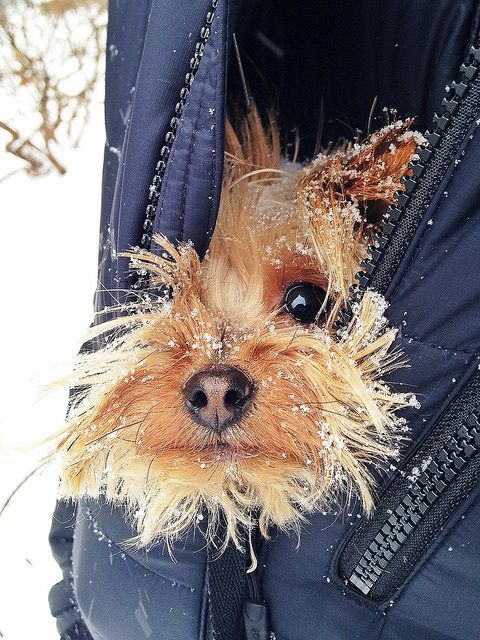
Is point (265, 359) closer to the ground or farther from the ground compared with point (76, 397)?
farther from the ground

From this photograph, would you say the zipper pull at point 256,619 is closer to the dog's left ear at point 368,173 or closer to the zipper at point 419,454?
the zipper at point 419,454

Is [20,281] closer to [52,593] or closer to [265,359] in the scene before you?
[52,593]

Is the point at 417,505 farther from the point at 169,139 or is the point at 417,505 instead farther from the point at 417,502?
the point at 169,139

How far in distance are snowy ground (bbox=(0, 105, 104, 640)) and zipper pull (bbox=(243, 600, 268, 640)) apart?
0.63 meters

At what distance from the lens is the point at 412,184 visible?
1.17 metres

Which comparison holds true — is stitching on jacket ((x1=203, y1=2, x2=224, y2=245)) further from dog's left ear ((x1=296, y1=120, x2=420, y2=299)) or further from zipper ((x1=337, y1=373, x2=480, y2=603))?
zipper ((x1=337, y1=373, x2=480, y2=603))

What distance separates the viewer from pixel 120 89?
1.37 m

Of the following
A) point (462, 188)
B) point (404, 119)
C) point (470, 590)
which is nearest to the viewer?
point (462, 188)

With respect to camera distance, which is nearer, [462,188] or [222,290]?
[462,188]

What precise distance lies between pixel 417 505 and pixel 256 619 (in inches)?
18.7

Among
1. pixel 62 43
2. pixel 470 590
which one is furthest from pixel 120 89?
pixel 62 43

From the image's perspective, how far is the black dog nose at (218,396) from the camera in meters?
1.31

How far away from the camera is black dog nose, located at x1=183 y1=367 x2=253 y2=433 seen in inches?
51.7

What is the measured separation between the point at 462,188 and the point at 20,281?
2.89 m
